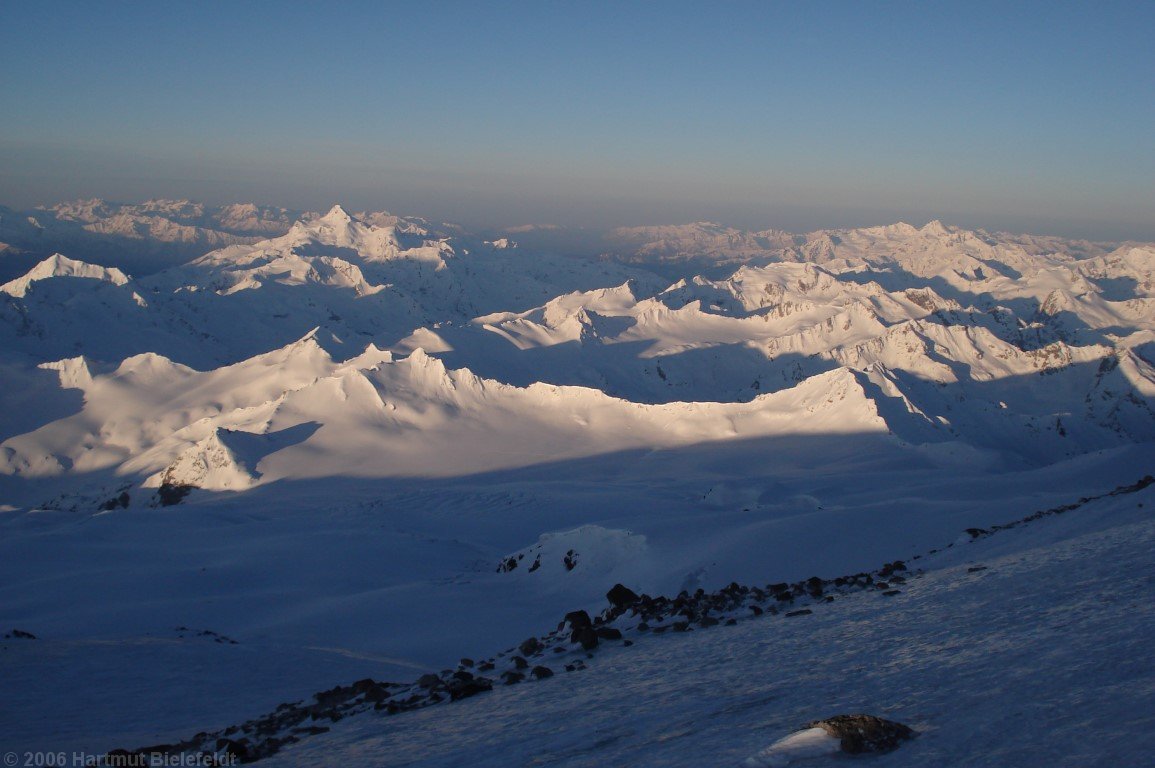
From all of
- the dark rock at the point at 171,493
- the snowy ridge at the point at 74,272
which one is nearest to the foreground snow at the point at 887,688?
the dark rock at the point at 171,493

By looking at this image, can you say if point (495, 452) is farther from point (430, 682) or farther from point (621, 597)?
point (430, 682)

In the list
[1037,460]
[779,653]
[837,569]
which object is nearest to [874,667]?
[779,653]

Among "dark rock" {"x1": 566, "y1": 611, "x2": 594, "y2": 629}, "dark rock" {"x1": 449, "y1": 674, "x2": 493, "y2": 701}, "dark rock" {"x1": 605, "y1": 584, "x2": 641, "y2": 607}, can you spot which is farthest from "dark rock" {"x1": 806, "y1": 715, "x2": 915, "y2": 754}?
"dark rock" {"x1": 605, "y1": 584, "x2": 641, "y2": 607}

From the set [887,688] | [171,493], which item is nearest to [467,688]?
[887,688]

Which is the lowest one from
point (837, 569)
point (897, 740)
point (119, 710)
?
point (837, 569)

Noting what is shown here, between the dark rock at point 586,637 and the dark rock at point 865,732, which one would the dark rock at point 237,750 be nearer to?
the dark rock at point 586,637

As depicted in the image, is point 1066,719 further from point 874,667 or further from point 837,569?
point 837,569

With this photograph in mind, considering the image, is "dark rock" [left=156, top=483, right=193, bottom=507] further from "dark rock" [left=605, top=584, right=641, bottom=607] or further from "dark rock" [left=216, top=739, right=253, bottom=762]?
"dark rock" [left=216, top=739, right=253, bottom=762]
